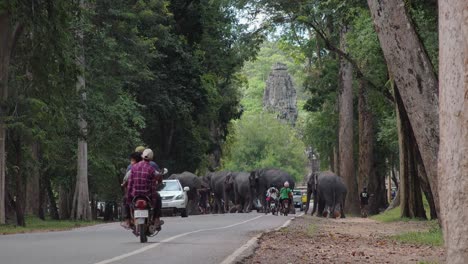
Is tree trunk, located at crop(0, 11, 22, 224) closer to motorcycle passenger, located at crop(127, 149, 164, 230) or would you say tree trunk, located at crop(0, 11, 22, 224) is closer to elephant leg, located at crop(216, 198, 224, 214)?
motorcycle passenger, located at crop(127, 149, 164, 230)

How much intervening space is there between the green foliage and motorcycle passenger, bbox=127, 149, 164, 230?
105372mm

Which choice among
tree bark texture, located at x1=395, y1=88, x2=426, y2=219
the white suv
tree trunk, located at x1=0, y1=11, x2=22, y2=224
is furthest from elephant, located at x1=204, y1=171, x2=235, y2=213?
tree trunk, located at x1=0, y1=11, x2=22, y2=224

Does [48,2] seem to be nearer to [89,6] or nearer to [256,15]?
[89,6]

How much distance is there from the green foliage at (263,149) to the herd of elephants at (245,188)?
61566 mm

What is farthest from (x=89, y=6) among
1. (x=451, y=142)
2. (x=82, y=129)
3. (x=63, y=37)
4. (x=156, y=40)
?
(x=451, y=142)

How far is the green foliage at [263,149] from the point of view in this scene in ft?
412

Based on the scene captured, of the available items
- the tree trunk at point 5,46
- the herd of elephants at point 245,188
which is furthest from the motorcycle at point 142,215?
the herd of elephants at point 245,188

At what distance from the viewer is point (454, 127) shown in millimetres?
8211

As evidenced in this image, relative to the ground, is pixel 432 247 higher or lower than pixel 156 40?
lower

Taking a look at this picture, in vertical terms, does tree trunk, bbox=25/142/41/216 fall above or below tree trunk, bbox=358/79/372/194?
below

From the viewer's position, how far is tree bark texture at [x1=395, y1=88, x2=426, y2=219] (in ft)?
104

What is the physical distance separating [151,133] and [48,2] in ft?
112

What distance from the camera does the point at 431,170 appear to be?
18719mm

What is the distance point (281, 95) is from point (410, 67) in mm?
146399
